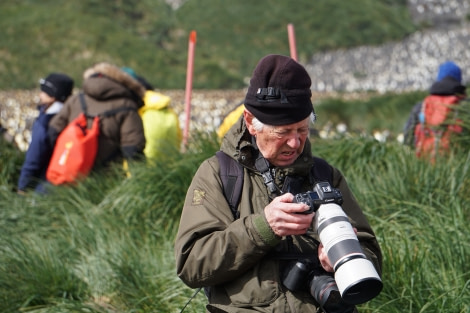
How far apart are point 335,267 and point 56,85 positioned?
4219mm

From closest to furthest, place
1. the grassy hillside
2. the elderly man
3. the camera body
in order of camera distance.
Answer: the camera body, the elderly man, the grassy hillside

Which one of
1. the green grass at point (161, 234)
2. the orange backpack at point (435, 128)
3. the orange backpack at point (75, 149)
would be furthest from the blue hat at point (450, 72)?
the orange backpack at point (75, 149)

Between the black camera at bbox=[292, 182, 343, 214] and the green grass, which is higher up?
the black camera at bbox=[292, 182, 343, 214]

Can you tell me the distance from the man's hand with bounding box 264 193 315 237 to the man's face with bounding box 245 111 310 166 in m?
0.27

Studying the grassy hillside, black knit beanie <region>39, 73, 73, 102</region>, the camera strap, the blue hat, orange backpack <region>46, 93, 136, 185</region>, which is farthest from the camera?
the grassy hillside

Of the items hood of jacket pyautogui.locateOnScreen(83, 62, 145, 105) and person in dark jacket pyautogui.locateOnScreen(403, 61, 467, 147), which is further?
person in dark jacket pyautogui.locateOnScreen(403, 61, 467, 147)

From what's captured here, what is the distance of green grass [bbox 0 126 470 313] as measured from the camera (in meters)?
3.97

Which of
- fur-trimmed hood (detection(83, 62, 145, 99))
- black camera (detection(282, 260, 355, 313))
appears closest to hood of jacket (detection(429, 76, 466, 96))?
fur-trimmed hood (detection(83, 62, 145, 99))

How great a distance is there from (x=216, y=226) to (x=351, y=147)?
3389 millimetres

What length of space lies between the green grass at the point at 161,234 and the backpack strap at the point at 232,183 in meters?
1.20

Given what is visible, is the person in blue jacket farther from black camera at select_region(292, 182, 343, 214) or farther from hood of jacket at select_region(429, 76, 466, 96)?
black camera at select_region(292, 182, 343, 214)

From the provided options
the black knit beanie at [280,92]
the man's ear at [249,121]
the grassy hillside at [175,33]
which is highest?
the black knit beanie at [280,92]

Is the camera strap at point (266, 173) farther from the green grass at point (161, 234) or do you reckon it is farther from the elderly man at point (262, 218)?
the green grass at point (161, 234)

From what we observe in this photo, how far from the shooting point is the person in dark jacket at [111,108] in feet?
18.7
